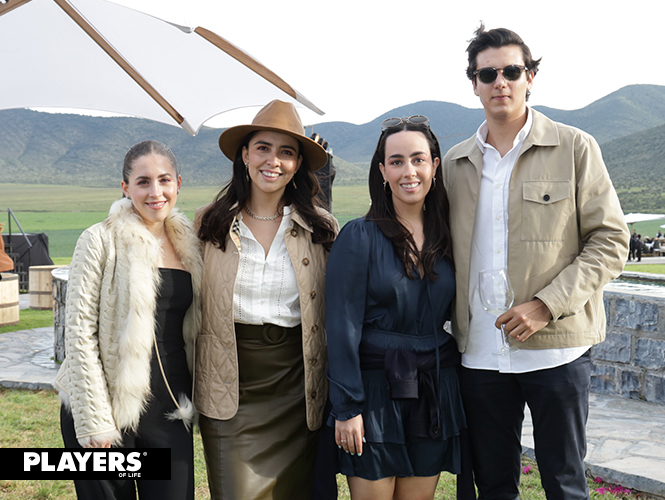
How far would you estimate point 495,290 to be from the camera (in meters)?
2.32

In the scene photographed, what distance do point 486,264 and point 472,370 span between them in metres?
0.51

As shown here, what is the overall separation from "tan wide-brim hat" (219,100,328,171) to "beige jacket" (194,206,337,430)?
50cm

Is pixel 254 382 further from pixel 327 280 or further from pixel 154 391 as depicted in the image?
pixel 327 280

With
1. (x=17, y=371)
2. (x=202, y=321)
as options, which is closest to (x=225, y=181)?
(x=202, y=321)

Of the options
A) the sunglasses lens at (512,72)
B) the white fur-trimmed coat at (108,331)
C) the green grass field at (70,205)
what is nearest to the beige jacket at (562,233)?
the sunglasses lens at (512,72)

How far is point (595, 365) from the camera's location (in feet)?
20.5

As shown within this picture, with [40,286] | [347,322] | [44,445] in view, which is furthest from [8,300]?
[347,322]

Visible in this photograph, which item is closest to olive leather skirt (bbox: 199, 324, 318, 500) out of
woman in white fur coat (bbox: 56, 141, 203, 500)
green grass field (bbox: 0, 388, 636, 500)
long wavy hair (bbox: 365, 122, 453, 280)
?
woman in white fur coat (bbox: 56, 141, 203, 500)

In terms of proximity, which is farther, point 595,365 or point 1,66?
point 595,365

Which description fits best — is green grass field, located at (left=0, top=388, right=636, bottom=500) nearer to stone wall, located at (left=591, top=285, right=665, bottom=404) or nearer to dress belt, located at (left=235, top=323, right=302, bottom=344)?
dress belt, located at (left=235, top=323, right=302, bottom=344)

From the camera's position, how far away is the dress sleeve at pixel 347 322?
240 centimetres

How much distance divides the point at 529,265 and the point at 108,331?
1.89m

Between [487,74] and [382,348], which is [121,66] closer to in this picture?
[487,74]

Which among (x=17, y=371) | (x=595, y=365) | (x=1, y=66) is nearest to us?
(x=1, y=66)
